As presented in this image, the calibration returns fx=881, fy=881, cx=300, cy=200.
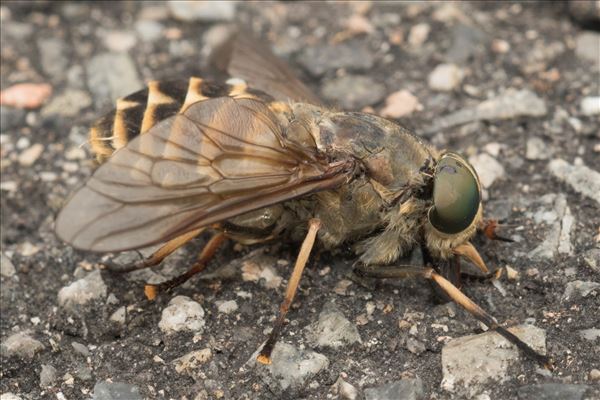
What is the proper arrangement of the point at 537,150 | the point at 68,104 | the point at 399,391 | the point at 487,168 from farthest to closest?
the point at 68,104
the point at 537,150
the point at 487,168
the point at 399,391

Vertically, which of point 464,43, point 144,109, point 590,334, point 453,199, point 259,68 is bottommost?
point 590,334

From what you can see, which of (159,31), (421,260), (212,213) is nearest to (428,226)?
(421,260)

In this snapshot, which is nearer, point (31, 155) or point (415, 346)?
point (415, 346)

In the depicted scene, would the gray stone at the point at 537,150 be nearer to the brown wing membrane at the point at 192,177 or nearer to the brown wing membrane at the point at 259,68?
the brown wing membrane at the point at 259,68

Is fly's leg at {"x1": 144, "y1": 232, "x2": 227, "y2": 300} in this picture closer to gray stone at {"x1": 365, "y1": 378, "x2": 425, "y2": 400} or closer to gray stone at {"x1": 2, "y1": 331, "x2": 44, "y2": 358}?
gray stone at {"x1": 2, "y1": 331, "x2": 44, "y2": 358}

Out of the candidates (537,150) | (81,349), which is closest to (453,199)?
(537,150)

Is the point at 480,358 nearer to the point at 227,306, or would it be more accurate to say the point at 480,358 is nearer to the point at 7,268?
the point at 227,306

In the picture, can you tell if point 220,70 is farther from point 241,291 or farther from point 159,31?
point 241,291

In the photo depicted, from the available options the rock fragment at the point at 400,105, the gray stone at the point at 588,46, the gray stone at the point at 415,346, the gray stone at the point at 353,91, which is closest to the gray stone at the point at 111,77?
the gray stone at the point at 353,91
